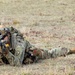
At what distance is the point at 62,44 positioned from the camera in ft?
42.6

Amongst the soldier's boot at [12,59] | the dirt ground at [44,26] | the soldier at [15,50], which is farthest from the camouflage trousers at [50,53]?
the soldier's boot at [12,59]

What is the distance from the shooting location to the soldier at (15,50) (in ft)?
31.8

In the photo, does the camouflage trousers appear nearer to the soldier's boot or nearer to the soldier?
the soldier

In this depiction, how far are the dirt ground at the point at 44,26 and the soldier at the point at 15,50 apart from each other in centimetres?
17

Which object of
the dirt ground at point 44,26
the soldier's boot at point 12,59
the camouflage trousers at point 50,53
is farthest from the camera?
the camouflage trousers at point 50,53

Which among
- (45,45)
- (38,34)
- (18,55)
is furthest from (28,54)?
(38,34)

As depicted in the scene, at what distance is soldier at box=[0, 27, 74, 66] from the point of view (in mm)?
9680

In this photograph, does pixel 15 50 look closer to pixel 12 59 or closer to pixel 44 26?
pixel 12 59

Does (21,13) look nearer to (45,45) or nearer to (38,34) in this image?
(38,34)

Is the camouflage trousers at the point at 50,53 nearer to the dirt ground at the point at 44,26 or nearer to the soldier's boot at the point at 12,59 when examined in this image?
the dirt ground at the point at 44,26

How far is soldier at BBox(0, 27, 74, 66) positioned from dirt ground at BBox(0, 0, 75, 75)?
6.8 inches

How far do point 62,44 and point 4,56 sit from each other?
3.54m

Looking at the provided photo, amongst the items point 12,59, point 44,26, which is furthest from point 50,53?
point 44,26

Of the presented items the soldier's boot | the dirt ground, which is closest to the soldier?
the soldier's boot
